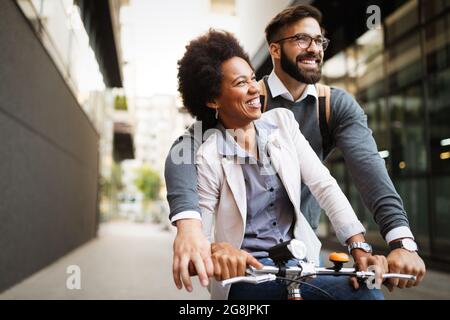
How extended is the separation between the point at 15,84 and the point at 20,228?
1981mm

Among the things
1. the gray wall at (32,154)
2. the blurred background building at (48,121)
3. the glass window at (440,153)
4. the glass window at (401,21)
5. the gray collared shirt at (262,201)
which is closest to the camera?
the gray collared shirt at (262,201)

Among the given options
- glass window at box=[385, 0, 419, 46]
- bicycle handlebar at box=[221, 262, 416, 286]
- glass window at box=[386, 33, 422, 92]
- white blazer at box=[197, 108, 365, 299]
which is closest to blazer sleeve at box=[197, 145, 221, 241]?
white blazer at box=[197, 108, 365, 299]

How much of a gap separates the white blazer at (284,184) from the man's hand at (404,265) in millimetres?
146

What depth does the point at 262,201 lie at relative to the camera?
4.80ft

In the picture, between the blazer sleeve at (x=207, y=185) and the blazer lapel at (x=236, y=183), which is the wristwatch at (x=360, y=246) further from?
the blazer sleeve at (x=207, y=185)

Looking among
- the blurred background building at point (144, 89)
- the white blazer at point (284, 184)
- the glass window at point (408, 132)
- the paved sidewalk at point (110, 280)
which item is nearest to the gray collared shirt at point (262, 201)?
the white blazer at point (284, 184)

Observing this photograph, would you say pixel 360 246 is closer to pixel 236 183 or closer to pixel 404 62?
pixel 236 183

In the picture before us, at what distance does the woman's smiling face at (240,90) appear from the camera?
1397 mm

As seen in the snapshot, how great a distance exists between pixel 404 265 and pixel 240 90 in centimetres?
68

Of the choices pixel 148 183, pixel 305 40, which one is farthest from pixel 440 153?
pixel 148 183

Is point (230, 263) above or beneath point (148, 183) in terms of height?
beneath

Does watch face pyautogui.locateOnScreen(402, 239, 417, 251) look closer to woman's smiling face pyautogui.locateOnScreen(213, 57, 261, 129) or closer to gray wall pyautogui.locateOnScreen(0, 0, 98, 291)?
woman's smiling face pyautogui.locateOnScreen(213, 57, 261, 129)

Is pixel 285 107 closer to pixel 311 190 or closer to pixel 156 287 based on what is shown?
pixel 311 190

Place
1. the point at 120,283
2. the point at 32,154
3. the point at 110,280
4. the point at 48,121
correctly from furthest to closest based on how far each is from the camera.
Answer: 1. the point at 48,121
2. the point at 32,154
3. the point at 110,280
4. the point at 120,283
